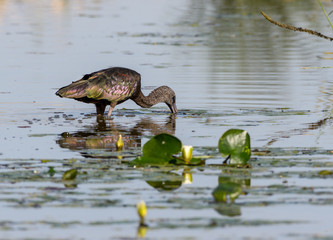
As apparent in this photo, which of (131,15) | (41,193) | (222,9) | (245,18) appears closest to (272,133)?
(41,193)

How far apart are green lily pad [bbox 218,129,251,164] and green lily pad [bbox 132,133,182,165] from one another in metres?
0.41

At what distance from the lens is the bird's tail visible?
38.6ft

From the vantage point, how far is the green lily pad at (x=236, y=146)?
7840mm

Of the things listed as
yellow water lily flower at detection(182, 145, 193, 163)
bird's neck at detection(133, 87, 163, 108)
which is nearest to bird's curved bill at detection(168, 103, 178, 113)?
bird's neck at detection(133, 87, 163, 108)

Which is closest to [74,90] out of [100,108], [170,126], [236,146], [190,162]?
[100,108]

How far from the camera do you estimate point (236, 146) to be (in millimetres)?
7891

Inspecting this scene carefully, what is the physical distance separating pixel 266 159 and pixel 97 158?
1.62m

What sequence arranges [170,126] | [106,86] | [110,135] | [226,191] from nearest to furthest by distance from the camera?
[226,191], [110,135], [170,126], [106,86]

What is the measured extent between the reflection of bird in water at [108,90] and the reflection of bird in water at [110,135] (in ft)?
1.59

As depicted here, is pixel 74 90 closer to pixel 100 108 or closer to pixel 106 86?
pixel 106 86

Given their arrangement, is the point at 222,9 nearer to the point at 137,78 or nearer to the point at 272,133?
the point at 137,78

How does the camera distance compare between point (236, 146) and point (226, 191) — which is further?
point (236, 146)

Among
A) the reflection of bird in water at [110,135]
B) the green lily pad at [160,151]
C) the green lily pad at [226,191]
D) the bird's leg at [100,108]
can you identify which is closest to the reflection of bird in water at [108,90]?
the bird's leg at [100,108]

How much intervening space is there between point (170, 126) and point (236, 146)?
12.3ft
